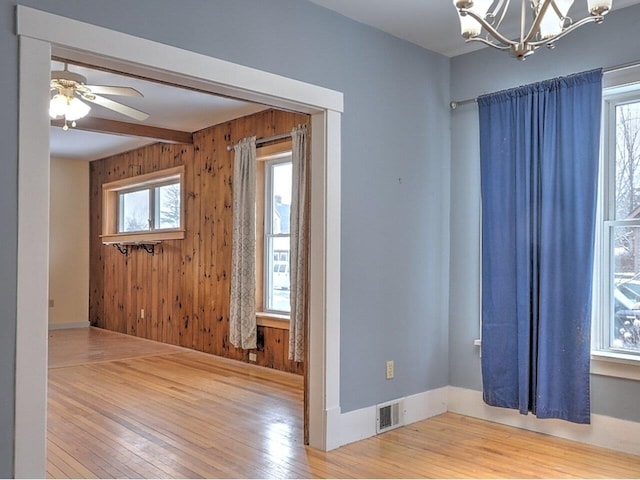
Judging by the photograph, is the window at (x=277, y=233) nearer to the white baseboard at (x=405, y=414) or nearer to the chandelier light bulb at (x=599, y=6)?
the white baseboard at (x=405, y=414)

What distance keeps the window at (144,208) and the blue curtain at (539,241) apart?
419cm

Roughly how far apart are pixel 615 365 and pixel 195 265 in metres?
4.64

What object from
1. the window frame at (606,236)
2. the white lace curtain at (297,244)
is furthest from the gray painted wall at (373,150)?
the white lace curtain at (297,244)

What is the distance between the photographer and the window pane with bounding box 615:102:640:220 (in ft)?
11.1

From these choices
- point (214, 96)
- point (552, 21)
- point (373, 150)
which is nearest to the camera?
point (552, 21)

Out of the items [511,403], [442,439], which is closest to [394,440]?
[442,439]

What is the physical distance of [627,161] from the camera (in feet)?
11.2

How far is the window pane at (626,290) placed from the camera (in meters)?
3.36

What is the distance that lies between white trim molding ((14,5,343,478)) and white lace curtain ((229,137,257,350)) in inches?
92.5

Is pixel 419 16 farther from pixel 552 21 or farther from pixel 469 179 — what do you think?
pixel 552 21

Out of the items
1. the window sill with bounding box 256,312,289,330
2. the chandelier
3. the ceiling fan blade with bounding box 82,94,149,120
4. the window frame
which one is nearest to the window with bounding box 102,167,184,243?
the window sill with bounding box 256,312,289,330

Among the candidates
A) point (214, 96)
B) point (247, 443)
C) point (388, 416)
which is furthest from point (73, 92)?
point (388, 416)

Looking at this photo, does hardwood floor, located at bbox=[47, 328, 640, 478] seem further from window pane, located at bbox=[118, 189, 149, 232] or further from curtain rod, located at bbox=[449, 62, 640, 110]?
window pane, located at bbox=[118, 189, 149, 232]

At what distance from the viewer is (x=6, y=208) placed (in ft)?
7.31
